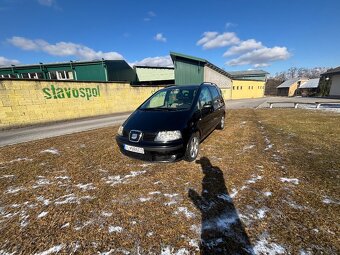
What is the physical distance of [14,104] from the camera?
8.63 meters

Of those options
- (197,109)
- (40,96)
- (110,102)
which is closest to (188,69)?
(110,102)

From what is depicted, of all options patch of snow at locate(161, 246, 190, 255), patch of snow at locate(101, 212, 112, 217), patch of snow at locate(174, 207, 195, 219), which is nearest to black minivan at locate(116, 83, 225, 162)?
patch of snow at locate(174, 207, 195, 219)

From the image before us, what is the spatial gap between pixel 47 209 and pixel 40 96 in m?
9.21

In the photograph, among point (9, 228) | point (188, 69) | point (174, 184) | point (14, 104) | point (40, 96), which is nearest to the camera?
point (9, 228)

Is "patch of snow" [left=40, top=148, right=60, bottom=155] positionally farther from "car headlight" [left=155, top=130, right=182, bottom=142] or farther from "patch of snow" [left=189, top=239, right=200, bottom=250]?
"patch of snow" [left=189, top=239, right=200, bottom=250]

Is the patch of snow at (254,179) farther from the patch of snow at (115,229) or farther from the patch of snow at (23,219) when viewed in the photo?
the patch of snow at (23,219)

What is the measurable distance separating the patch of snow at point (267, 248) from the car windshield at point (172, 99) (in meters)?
2.98

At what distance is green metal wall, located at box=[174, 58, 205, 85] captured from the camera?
72.0 feet

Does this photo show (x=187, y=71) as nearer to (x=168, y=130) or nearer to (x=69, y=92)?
(x=69, y=92)

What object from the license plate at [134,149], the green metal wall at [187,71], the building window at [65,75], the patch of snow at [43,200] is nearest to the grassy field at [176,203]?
the patch of snow at [43,200]

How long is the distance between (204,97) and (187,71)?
19.0 metres

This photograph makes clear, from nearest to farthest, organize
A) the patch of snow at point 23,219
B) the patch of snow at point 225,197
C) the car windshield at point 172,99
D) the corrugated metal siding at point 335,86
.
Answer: the patch of snow at point 23,219
the patch of snow at point 225,197
the car windshield at point 172,99
the corrugated metal siding at point 335,86

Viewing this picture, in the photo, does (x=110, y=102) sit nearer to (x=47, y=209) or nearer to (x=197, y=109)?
(x=197, y=109)

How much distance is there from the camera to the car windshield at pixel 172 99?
4.44 metres
